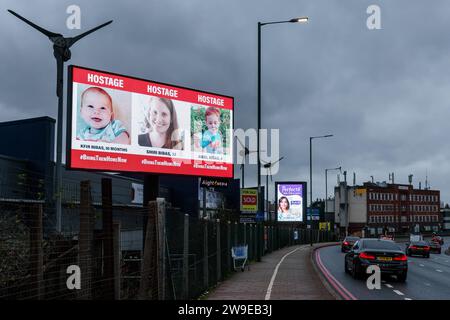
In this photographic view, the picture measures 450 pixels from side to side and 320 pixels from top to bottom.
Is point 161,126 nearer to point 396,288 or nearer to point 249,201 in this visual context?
point 396,288

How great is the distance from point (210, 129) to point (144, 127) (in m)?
3.25

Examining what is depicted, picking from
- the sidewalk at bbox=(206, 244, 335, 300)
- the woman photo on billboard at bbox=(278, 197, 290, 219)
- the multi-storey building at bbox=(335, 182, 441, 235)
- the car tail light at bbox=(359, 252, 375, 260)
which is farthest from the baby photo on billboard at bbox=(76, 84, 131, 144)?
the multi-storey building at bbox=(335, 182, 441, 235)

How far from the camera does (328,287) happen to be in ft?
61.3

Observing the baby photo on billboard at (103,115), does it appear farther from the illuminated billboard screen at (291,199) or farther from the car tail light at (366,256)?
A: the illuminated billboard screen at (291,199)

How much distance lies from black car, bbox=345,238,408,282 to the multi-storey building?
109 meters

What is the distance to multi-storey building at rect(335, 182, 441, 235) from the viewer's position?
138125 mm

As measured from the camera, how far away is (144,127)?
20766 millimetres

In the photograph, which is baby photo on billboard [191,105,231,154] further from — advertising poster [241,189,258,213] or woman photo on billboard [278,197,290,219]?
woman photo on billboard [278,197,290,219]

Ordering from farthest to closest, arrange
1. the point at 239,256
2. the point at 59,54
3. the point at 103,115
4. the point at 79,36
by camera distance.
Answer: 1. the point at 239,256
2. the point at 103,115
3. the point at 79,36
4. the point at 59,54

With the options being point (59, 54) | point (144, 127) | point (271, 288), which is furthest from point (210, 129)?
point (59, 54)

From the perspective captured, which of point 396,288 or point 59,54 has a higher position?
point 59,54

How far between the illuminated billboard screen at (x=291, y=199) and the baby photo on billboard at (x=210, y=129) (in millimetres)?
42562

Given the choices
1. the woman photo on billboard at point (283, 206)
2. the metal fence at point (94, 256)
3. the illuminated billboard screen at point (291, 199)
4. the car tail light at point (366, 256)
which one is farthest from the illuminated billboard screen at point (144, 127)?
the woman photo on billboard at point (283, 206)
